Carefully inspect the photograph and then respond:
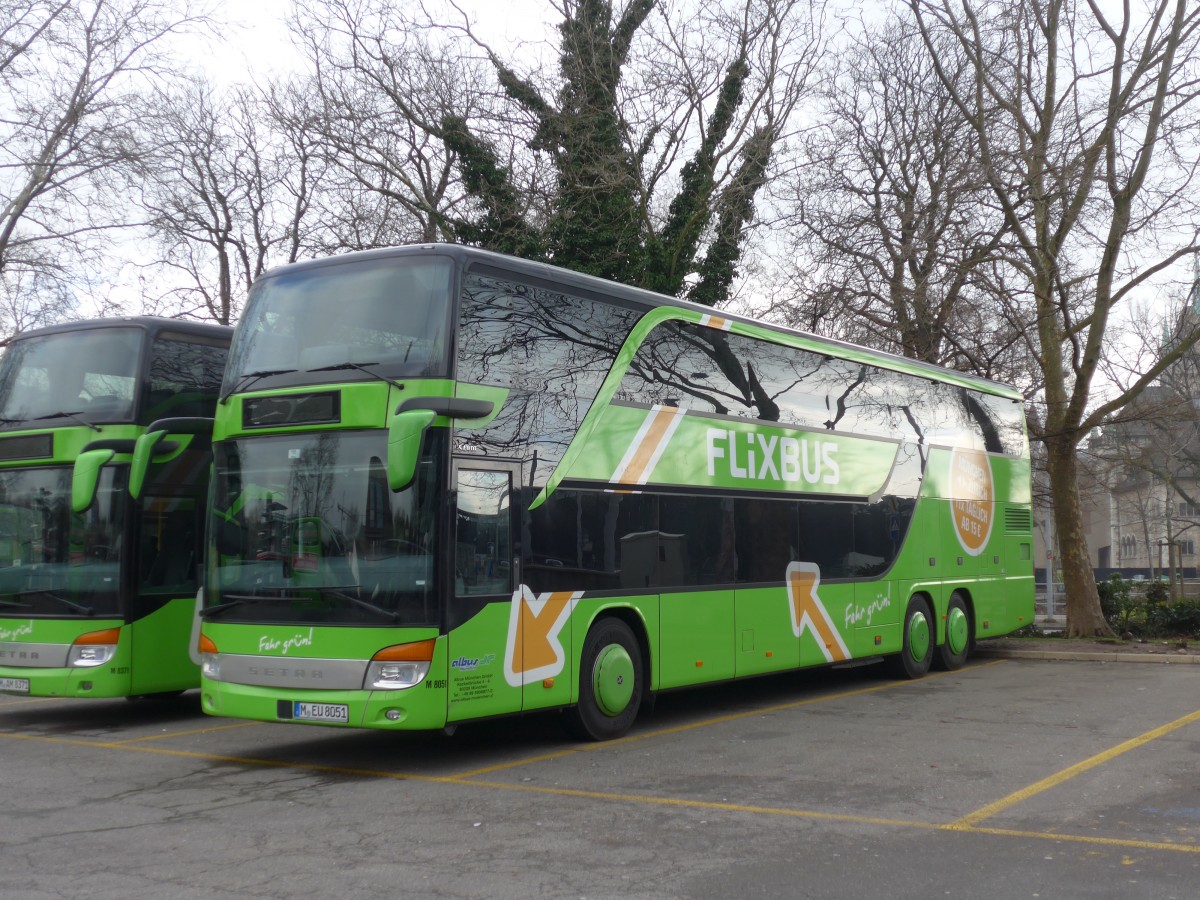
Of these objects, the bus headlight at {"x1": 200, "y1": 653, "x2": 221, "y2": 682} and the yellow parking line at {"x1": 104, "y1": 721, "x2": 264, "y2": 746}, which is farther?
the yellow parking line at {"x1": 104, "y1": 721, "x2": 264, "y2": 746}

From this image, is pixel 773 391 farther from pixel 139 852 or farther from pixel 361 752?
pixel 139 852

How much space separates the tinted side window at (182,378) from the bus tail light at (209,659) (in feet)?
11.0

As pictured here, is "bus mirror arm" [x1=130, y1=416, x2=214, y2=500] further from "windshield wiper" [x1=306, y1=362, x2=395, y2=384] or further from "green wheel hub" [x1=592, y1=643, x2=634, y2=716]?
"green wheel hub" [x1=592, y1=643, x2=634, y2=716]

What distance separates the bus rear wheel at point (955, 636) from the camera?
57.5 ft

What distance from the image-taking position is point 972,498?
18.1m

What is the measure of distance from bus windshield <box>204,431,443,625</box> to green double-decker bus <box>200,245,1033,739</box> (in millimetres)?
17

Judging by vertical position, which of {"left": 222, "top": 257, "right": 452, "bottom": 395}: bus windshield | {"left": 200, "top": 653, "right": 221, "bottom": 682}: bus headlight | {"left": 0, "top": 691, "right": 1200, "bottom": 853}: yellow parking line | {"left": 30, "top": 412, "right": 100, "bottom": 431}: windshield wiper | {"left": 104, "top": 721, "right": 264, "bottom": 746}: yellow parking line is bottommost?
{"left": 104, "top": 721, "right": 264, "bottom": 746}: yellow parking line

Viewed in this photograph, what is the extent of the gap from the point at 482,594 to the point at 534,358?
208 centimetres

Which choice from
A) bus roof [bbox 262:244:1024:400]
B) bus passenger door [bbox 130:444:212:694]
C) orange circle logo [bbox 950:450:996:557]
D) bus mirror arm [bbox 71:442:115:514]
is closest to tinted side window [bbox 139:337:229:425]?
bus passenger door [bbox 130:444:212:694]

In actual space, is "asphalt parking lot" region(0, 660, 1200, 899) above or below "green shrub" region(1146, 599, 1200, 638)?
below

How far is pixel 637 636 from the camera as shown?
1163 centimetres

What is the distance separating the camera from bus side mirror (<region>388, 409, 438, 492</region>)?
8.81m

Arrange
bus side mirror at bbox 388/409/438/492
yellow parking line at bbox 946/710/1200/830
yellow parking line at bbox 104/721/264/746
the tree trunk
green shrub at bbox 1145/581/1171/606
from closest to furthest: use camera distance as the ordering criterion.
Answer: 1. yellow parking line at bbox 946/710/1200/830
2. bus side mirror at bbox 388/409/438/492
3. yellow parking line at bbox 104/721/264/746
4. the tree trunk
5. green shrub at bbox 1145/581/1171/606

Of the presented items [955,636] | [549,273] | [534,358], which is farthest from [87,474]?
[955,636]
